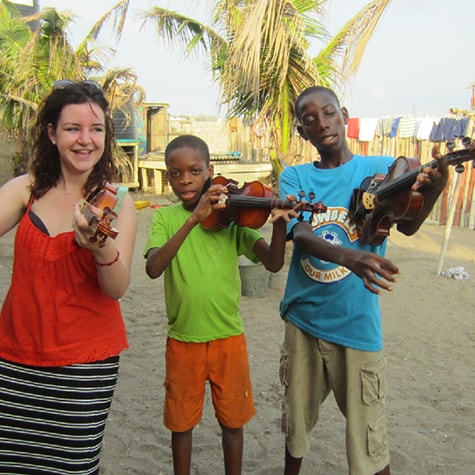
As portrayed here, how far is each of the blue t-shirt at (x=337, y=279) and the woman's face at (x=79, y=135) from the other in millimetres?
893

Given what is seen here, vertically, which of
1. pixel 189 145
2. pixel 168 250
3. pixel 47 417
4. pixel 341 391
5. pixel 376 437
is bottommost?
pixel 376 437

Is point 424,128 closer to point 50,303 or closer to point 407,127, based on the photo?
point 407,127

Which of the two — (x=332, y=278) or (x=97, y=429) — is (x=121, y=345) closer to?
(x=97, y=429)

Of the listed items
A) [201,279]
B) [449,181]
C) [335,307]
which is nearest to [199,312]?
[201,279]

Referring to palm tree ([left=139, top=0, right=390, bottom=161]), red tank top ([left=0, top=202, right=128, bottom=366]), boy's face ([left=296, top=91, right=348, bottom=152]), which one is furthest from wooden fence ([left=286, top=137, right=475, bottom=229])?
red tank top ([left=0, top=202, right=128, bottom=366])

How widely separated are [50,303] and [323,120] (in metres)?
1.40

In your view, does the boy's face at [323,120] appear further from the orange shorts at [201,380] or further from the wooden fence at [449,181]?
the wooden fence at [449,181]

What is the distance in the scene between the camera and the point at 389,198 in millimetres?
2137

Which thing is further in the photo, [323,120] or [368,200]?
[323,120]

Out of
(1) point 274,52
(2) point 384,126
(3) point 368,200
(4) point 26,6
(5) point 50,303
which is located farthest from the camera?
(4) point 26,6

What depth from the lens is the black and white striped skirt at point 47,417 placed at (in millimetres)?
1911

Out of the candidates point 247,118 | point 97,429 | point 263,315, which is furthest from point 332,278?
point 247,118

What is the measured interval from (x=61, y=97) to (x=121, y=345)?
965mm

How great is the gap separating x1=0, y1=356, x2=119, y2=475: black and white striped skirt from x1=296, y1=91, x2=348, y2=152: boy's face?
53.8 inches
